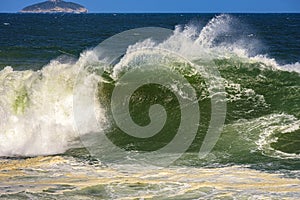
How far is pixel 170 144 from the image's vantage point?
9859 mm

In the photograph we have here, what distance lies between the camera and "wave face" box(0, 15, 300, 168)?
9.56 metres

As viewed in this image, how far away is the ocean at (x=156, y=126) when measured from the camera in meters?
7.42

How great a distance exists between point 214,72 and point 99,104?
326cm

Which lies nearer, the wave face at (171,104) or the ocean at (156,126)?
the ocean at (156,126)

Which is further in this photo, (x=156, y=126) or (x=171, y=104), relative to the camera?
(x=171, y=104)

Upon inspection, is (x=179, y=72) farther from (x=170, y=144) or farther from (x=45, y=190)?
(x=45, y=190)

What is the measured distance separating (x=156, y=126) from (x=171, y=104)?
3.75 ft

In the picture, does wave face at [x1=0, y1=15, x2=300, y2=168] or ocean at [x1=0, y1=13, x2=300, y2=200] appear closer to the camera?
ocean at [x1=0, y1=13, x2=300, y2=200]

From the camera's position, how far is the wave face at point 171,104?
376 inches

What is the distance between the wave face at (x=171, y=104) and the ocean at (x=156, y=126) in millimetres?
26

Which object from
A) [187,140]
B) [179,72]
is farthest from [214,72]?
[187,140]

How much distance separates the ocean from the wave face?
0.03 metres

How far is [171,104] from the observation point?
473 inches

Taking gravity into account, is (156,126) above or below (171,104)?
below
